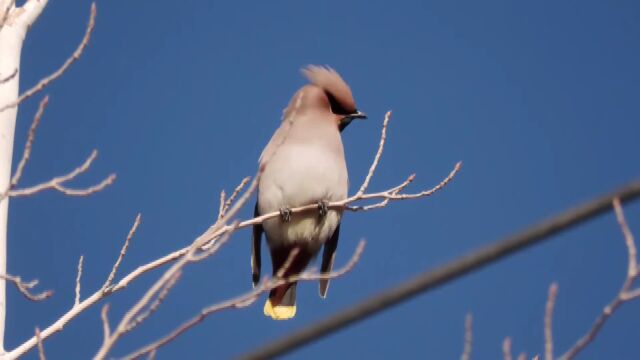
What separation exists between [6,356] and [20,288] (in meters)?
0.26

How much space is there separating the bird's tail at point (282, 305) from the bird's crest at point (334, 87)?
1.05m

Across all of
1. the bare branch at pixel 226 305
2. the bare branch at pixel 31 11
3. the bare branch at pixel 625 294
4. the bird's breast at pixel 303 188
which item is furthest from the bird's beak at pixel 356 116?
the bare branch at pixel 625 294

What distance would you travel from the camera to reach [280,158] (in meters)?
5.35

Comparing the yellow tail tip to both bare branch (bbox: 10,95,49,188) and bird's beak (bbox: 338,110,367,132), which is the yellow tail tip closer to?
bird's beak (bbox: 338,110,367,132)

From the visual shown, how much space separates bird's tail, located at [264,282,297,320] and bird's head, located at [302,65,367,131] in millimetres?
978

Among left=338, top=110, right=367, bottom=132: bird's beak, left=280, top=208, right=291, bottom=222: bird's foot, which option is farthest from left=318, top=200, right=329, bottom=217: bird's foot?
left=338, top=110, right=367, bottom=132: bird's beak

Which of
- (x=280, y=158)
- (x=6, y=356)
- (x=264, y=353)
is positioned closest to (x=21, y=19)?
(x=280, y=158)

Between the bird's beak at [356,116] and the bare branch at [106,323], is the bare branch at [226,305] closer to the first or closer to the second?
the bare branch at [106,323]

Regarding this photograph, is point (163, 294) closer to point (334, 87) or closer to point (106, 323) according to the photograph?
point (106, 323)

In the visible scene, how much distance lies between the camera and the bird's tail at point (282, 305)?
5.62 metres

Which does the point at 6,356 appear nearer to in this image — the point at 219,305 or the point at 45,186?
the point at 45,186

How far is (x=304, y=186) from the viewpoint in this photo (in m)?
5.23

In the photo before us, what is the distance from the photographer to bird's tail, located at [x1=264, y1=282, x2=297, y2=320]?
5.62m

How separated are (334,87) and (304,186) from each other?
3.09 ft
